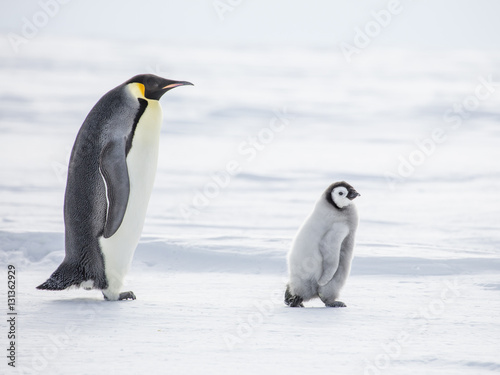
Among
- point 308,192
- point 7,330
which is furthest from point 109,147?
point 308,192

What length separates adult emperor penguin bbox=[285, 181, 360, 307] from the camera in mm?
4402

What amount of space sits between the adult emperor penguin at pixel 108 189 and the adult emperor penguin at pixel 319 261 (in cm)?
86

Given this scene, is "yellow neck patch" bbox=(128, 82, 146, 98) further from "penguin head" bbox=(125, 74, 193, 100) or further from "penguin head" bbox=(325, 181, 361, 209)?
"penguin head" bbox=(325, 181, 361, 209)

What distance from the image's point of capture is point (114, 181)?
411cm

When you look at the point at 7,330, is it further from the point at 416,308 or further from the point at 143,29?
the point at 143,29

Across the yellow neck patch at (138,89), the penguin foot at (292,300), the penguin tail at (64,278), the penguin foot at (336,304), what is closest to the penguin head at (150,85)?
the yellow neck patch at (138,89)

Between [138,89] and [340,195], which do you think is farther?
[340,195]

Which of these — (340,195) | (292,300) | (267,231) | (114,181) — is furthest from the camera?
(267,231)

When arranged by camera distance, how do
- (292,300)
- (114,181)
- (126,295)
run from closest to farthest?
(114,181)
(126,295)
(292,300)

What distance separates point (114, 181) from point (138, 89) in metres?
0.52

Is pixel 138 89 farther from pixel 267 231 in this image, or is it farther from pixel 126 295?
pixel 267 231

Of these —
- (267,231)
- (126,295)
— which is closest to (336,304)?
(126,295)

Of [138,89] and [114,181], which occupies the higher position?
[138,89]

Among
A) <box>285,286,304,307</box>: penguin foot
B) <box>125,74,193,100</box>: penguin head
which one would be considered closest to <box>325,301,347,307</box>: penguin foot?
<box>285,286,304,307</box>: penguin foot
